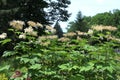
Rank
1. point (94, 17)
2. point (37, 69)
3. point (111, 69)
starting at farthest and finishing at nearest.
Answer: point (94, 17)
point (37, 69)
point (111, 69)

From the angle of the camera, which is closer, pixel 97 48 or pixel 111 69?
pixel 111 69

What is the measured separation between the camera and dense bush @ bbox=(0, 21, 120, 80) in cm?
643

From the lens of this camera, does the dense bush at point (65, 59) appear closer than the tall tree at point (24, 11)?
Yes

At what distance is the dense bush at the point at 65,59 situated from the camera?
21.1 feet

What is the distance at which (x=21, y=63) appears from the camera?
686 cm

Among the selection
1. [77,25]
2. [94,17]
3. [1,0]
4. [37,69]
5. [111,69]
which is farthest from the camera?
[94,17]

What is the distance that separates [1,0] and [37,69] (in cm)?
3357

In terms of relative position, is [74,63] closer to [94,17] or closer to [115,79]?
[115,79]

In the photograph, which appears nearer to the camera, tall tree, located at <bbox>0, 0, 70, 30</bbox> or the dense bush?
the dense bush

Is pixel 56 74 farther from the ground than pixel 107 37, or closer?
closer

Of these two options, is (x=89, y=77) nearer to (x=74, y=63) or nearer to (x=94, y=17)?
(x=74, y=63)

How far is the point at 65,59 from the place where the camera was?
6.73 metres

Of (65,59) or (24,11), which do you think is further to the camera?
(24,11)

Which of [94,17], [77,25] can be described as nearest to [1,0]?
[77,25]
